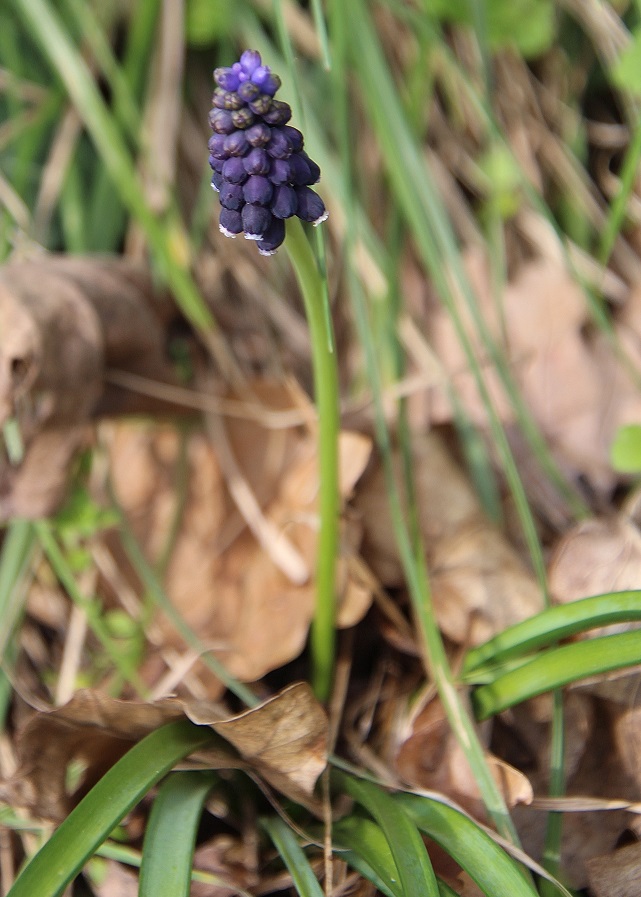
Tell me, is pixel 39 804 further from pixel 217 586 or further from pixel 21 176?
pixel 21 176

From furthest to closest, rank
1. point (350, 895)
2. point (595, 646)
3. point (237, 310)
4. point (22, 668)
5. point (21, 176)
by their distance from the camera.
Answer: point (237, 310), point (21, 176), point (22, 668), point (350, 895), point (595, 646)

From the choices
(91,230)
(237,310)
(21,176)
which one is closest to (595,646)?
(237,310)

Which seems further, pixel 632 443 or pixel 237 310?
pixel 237 310

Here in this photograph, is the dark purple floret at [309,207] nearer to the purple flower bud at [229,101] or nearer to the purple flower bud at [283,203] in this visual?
the purple flower bud at [283,203]

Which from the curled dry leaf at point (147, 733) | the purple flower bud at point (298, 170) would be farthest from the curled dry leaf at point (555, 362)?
the purple flower bud at point (298, 170)

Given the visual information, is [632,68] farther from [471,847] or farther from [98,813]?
[98,813]

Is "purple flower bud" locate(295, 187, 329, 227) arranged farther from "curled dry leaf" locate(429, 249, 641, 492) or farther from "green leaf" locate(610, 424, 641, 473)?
"curled dry leaf" locate(429, 249, 641, 492)
